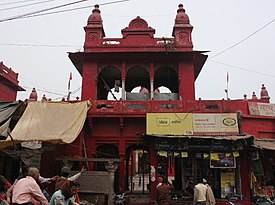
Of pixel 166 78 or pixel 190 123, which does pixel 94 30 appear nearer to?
pixel 166 78

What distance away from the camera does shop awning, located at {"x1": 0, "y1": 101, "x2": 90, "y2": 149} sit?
10.3m

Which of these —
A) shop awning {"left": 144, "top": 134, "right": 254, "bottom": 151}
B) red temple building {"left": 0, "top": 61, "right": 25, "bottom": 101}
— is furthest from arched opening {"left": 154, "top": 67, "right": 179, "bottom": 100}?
red temple building {"left": 0, "top": 61, "right": 25, "bottom": 101}

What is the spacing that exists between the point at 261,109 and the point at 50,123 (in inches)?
391

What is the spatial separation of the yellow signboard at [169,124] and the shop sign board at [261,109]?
3.12 meters

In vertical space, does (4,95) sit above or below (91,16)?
below

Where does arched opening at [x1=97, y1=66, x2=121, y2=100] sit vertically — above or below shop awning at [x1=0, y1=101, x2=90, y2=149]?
above

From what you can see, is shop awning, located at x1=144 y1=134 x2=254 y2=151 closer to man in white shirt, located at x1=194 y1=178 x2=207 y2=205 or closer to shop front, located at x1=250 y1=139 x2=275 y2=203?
shop front, located at x1=250 y1=139 x2=275 y2=203

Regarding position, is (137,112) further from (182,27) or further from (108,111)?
(182,27)

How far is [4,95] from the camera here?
2181 centimetres

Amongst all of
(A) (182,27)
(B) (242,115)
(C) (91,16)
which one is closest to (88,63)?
(C) (91,16)

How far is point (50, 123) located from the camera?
1171 cm

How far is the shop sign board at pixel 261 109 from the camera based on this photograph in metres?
14.0

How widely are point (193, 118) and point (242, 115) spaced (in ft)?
7.62

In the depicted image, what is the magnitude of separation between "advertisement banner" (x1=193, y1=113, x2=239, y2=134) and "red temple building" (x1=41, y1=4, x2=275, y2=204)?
0.14 ft
